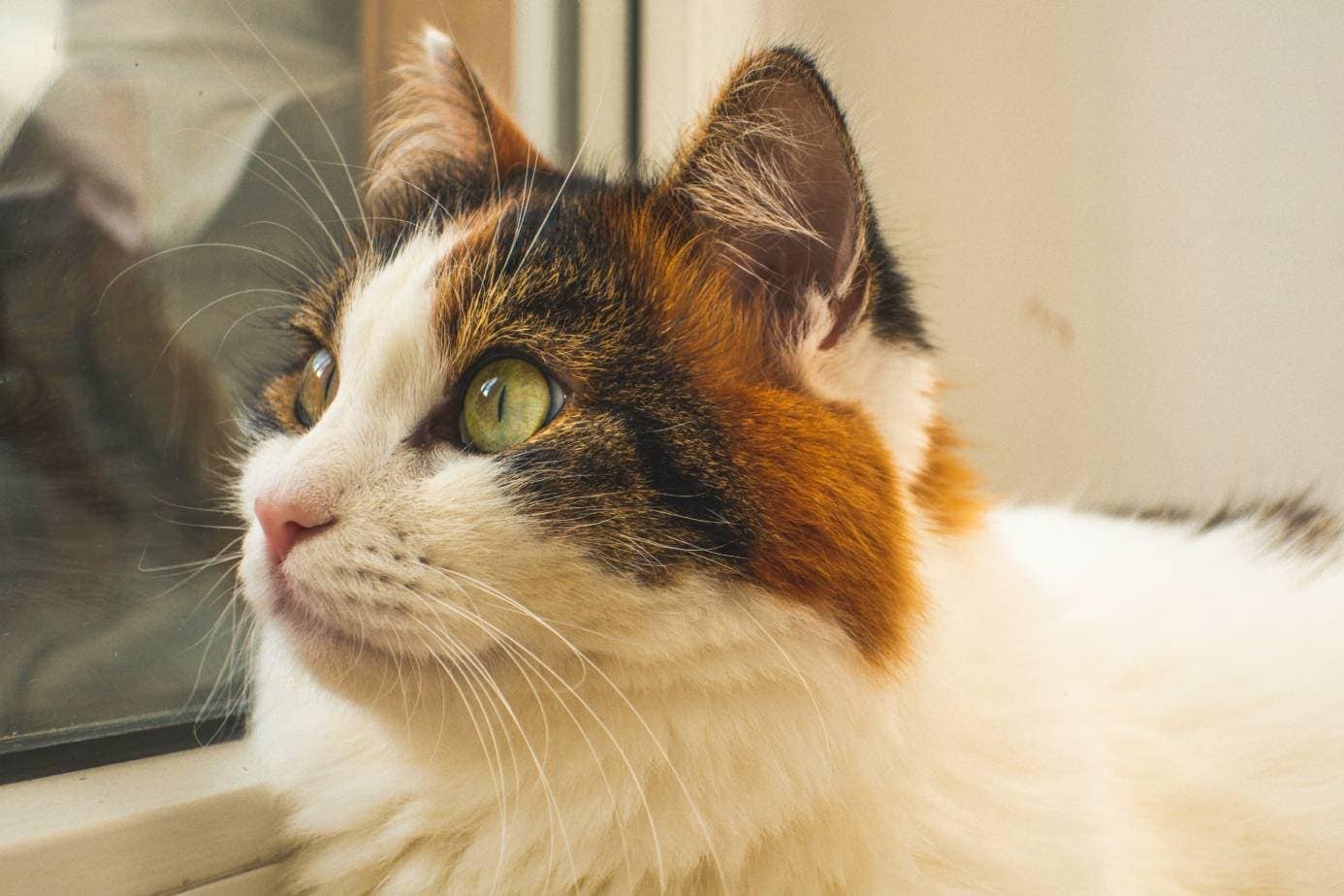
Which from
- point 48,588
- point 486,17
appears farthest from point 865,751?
point 486,17

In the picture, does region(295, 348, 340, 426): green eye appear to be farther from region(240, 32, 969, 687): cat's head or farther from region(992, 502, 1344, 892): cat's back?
region(992, 502, 1344, 892): cat's back

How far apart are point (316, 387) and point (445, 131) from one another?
334 mm

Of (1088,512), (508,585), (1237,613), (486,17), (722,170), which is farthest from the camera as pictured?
(1088,512)

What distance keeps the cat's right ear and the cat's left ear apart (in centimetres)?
29

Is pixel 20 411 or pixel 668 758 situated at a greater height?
pixel 20 411

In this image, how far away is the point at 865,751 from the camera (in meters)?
0.84

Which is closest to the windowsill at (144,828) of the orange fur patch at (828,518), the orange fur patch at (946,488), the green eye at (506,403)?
the green eye at (506,403)

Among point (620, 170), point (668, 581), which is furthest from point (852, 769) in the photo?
point (620, 170)

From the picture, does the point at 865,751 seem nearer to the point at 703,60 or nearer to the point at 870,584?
the point at 870,584

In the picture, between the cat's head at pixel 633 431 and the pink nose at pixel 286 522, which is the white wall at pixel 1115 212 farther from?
the pink nose at pixel 286 522

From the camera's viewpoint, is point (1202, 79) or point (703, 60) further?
point (1202, 79)

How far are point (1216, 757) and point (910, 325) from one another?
565 mm

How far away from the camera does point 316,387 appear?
101 centimetres

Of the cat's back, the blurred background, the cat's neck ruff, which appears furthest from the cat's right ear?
the cat's back
